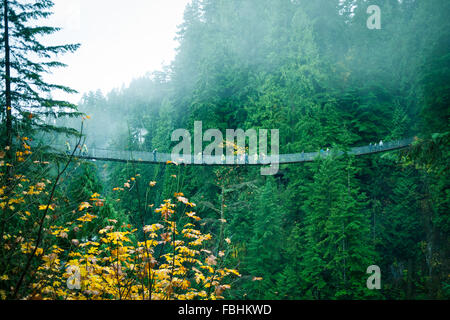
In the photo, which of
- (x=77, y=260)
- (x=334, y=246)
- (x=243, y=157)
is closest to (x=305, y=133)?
(x=243, y=157)

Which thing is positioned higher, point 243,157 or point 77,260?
point 243,157

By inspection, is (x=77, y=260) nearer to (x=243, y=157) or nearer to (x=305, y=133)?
(x=243, y=157)

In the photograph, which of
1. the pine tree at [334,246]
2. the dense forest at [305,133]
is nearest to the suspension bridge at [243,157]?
the dense forest at [305,133]

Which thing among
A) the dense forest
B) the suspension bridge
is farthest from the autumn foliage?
the suspension bridge

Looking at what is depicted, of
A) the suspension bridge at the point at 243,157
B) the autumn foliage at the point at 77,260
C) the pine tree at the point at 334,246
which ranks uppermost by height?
the suspension bridge at the point at 243,157

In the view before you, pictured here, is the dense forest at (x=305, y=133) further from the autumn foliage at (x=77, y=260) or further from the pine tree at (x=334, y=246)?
the autumn foliage at (x=77, y=260)

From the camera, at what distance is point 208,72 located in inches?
699

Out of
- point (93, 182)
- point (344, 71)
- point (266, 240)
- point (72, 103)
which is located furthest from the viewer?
point (344, 71)

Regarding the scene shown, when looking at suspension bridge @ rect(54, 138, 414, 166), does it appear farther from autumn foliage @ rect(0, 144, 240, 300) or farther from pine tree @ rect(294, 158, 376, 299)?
autumn foliage @ rect(0, 144, 240, 300)

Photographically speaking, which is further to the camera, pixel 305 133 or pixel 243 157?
pixel 305 133

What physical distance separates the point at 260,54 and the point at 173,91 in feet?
22.8

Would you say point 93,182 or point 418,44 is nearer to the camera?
point 93,182
